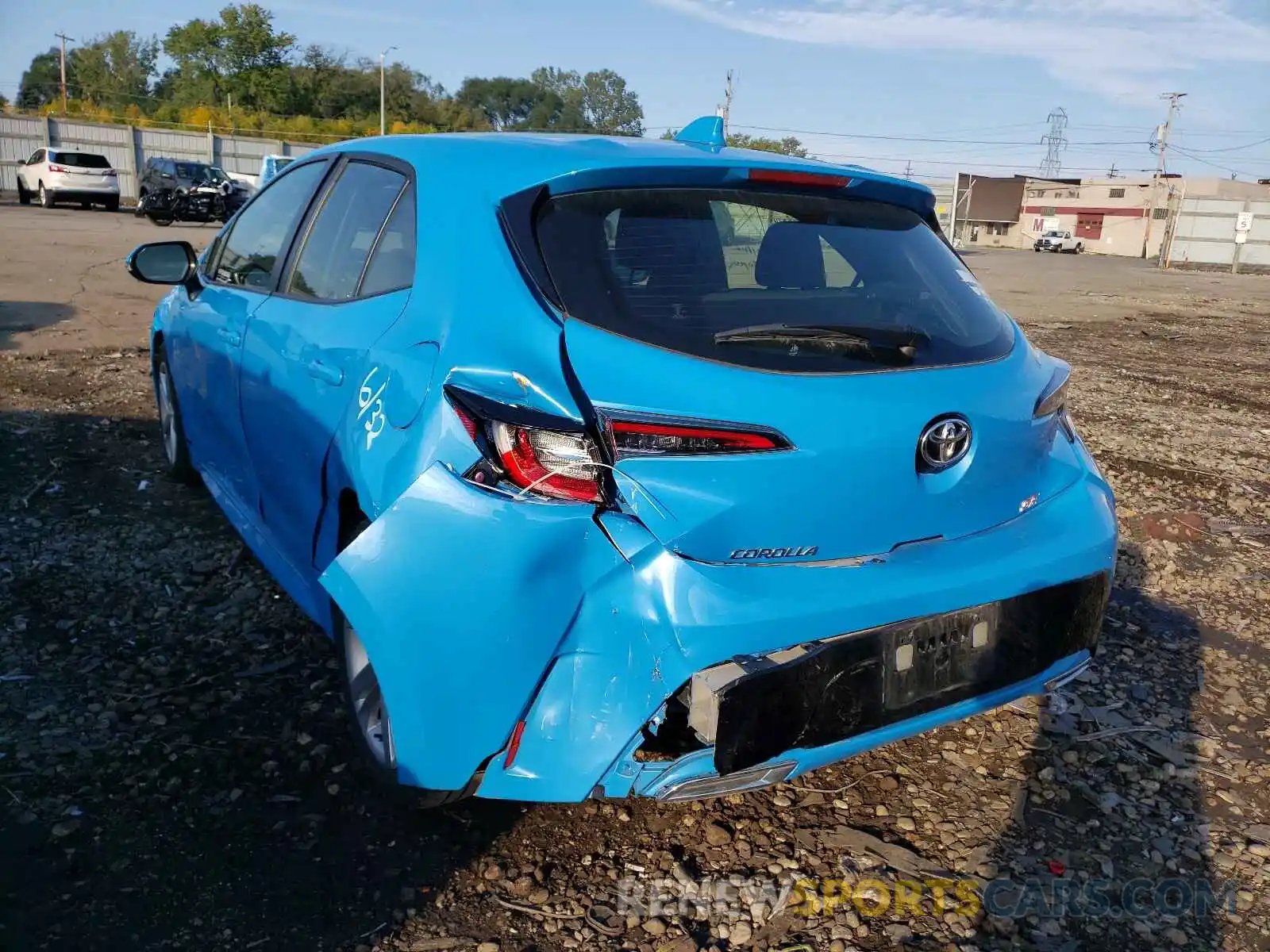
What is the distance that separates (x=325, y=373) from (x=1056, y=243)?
69766 mm

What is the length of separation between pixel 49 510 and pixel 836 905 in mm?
3895

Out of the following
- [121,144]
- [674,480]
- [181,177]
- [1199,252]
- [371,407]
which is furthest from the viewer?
[1199,252]

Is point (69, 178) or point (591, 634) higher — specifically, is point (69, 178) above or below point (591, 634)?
above

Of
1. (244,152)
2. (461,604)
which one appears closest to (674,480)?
(461,604)

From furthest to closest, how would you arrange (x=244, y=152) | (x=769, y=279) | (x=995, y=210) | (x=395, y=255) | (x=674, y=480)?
(x=995, y=210), (x=244, y=152), (x=395, y=255), (x=769, y=279), (x=674, y=480)

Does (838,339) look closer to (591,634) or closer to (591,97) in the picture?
(591,634)

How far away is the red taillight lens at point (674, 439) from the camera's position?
192 centimetres

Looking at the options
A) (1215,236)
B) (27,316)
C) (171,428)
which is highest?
(1215,236)

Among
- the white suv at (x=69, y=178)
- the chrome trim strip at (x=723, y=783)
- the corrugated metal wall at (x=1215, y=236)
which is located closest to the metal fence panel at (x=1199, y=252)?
the corrugated metal wall at (x=1215, y=236)

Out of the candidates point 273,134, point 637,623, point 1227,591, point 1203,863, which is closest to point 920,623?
point 637,623

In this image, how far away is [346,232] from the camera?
301 cm

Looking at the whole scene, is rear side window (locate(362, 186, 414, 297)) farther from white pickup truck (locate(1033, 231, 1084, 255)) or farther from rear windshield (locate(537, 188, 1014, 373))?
white pickup truck (locate(1033, 231, 1084, 255))

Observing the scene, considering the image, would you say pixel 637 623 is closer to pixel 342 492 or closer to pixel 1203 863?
pixel 342 492

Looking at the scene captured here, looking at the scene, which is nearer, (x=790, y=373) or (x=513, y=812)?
(x=790, y=373)
